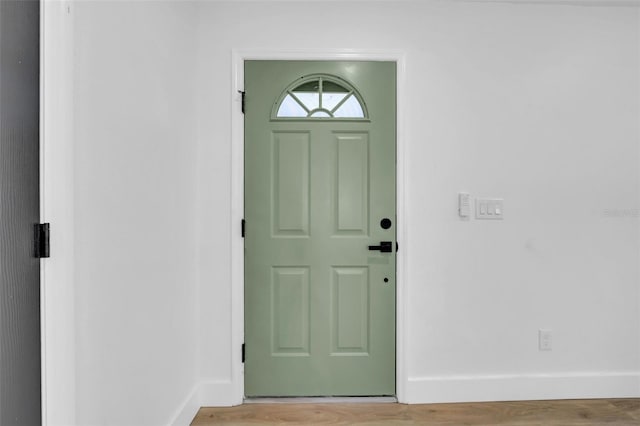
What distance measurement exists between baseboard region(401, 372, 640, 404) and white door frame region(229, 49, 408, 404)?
0.15 m

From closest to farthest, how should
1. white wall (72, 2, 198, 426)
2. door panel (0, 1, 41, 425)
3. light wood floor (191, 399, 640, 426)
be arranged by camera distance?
door panel (0, 1, 41, 425), white wall (72, 2, 198, 426), light wood floor (191, 399, 640, 426)

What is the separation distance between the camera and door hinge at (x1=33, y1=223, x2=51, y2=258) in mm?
1113

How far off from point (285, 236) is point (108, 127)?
Result: 1241 mm

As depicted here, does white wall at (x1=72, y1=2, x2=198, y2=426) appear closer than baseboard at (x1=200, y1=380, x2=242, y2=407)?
Yes

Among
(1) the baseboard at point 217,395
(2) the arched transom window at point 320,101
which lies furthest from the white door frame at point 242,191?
(2) the arched transom window at point 320,101

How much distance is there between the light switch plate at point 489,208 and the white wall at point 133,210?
1.67 metres

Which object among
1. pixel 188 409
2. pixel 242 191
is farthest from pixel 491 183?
pixel 188 409

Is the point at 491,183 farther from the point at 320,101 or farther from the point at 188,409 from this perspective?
the point at 188,409

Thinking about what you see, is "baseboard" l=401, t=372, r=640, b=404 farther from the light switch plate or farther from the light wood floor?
the light switch plate

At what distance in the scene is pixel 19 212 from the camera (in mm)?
1069

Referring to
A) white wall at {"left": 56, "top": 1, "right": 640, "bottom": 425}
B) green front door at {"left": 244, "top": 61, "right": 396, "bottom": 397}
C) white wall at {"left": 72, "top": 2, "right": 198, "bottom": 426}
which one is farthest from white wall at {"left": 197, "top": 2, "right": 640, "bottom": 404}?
white wall at {"left": 72, "top": 2, "right": 198, "bottom": 426}

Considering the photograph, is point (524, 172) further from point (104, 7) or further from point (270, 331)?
point (104, 7)

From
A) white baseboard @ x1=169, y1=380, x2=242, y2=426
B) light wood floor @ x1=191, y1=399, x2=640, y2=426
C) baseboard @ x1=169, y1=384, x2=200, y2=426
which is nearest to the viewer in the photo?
baseboard @ x1=169, y1=384, x2=200, y2=426

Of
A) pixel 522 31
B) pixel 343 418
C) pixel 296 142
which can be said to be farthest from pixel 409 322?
pixel 522 31
